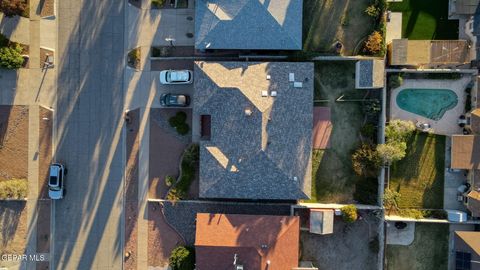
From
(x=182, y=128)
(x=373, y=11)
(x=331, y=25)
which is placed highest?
(x=373, y=11)

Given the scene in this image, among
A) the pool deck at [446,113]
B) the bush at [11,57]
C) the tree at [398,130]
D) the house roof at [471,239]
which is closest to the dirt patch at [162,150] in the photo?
the bush at [11,57]

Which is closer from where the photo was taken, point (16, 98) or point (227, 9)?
point (227, 9)

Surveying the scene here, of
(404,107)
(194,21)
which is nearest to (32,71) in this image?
(194,21)

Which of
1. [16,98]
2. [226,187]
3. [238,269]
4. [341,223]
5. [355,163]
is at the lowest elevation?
[238,269]

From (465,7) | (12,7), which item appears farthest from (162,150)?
(465,7)

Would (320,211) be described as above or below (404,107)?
below

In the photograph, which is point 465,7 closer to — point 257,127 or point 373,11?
point 373,11

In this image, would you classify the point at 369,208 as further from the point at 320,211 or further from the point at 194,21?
the point at 194,21
